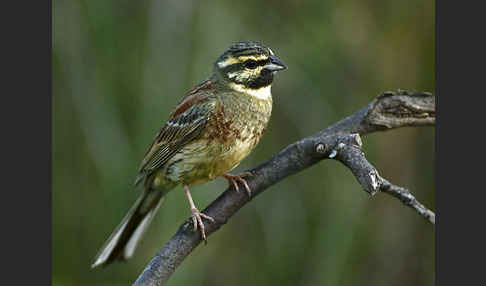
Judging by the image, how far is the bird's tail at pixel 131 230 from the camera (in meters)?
3.50

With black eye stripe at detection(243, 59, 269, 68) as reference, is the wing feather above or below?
below

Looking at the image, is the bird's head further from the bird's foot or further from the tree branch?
the bird's foot

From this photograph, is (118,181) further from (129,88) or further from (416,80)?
(416,80)

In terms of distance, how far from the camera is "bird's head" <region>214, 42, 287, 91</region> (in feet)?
11.2

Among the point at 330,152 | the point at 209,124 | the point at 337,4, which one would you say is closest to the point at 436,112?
the point at 330,152

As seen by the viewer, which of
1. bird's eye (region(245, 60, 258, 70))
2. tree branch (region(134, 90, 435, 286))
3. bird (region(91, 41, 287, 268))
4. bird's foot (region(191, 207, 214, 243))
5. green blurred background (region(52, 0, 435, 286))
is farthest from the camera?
green blurred background (region(52, 0, 435, 286))

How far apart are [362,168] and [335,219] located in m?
1.66

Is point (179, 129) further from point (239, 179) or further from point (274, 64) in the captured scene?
point (274, 64)

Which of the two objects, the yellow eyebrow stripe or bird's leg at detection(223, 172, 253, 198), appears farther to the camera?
the yellow eyebrow stripe

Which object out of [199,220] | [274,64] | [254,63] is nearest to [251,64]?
[254,63]

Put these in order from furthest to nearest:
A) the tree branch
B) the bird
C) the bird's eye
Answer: the bird's eye
the bird
the tree branch

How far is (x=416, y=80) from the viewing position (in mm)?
4426

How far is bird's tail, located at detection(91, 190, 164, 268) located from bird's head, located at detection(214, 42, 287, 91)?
2.78ft

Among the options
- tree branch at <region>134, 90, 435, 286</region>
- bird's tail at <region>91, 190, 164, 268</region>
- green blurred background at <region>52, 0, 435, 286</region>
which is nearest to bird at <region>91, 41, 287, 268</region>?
bird's tail at <region>91, 190, 164, 268</region>
